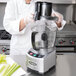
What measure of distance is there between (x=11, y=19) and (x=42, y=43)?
619 mm

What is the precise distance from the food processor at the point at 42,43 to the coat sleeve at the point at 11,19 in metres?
0.40

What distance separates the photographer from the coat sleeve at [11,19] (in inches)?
65.7

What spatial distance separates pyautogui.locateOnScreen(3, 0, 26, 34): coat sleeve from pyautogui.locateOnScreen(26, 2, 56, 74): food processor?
40cm

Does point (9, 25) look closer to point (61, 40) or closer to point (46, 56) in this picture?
point (46, 56)

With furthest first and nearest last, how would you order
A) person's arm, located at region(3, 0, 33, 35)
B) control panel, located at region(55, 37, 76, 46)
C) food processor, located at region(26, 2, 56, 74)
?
control panel, located at region(55, 37, 76, 46), person's arm, located at region(3, 0, 33, 35), food processor, located at region(26, 2, 56, 74)

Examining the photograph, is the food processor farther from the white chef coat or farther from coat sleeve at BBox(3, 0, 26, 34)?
the white chef coat

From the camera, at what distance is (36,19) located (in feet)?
4.13

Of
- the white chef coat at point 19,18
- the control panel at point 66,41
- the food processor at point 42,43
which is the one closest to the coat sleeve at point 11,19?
the white chef coat at point 19,18

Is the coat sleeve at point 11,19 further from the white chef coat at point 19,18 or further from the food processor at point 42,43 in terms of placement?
the food processor at point 42,43

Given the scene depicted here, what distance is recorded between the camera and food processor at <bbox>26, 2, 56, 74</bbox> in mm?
1209

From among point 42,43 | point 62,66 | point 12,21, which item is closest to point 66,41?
point 12,21

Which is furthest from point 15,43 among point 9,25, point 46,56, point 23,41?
point 46,56

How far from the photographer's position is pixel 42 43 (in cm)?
127

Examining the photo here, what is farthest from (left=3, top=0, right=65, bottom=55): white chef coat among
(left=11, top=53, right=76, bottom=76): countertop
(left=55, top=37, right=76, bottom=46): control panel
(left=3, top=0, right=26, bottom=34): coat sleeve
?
(left=55, top=37, right=76, bottom=46): control panel
